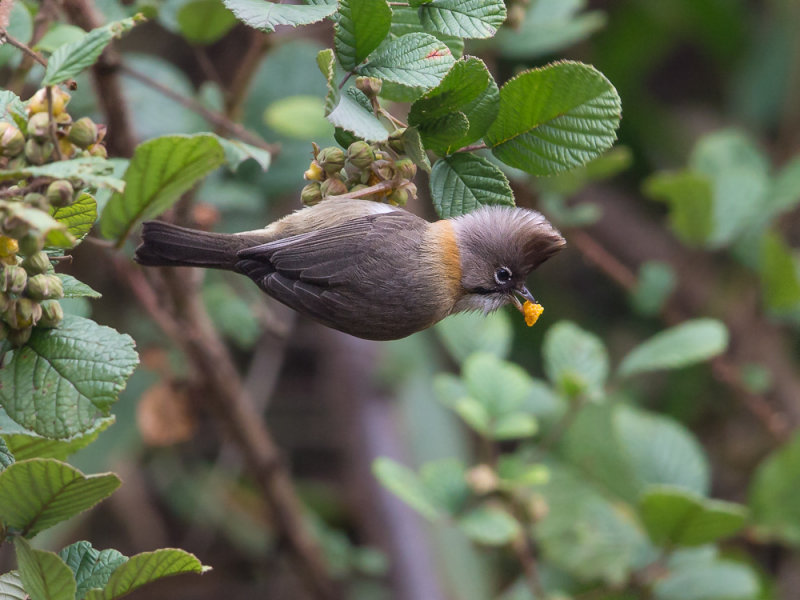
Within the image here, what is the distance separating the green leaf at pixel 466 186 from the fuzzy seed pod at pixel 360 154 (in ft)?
0.34

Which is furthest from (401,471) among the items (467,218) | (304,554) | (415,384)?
(415,384)

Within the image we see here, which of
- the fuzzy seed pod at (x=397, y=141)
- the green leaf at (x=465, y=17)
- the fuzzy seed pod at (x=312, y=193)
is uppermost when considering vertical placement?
the green leaf at (x=465, y=17)

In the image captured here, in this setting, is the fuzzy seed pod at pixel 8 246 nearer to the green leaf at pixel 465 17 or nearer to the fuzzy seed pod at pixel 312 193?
the fuzzy seed pod at pixel 312 193

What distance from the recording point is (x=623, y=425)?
2.27 m

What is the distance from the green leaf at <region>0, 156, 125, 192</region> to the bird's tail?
0.47 m

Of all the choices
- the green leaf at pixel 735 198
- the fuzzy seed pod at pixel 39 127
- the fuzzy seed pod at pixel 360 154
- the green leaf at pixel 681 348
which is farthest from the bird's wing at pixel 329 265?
the green leaf at pixel 735 198

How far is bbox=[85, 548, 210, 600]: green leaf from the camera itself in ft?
3.45

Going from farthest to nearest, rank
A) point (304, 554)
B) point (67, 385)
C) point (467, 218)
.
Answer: point (304, 554) < point (467, 218) < point (67, 385)

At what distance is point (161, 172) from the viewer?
1271 mm

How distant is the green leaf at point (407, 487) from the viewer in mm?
1892

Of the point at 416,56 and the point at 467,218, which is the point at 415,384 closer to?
the point at 467,218

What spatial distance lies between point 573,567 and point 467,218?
1079 mm

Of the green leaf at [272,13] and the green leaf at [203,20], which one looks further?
the green leaf at [203,20]

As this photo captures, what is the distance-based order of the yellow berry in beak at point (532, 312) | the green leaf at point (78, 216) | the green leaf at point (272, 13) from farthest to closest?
the yellow berry in beak at point (532, 312)
the green leaf at point (78, 216)
the green leaf at point (272, 13)
